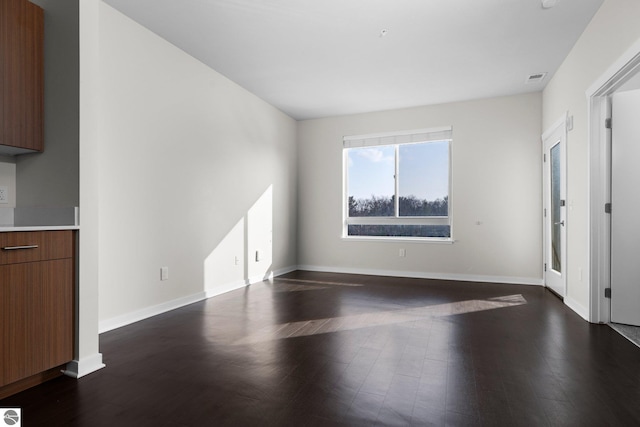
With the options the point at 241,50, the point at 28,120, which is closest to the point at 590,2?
the point at 241,50

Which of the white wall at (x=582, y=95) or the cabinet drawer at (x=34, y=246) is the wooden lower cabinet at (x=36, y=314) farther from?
the white wall at (x=582, y=95)

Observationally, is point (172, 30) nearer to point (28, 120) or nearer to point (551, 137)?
point (28, 120)

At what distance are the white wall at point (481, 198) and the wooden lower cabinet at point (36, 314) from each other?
4.48 metres

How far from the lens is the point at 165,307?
11.8 ft

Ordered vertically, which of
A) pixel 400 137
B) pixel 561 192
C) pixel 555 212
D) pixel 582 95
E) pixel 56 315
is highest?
pixel 400 137

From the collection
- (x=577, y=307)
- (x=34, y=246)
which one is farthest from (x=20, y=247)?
(x=577, y=307)

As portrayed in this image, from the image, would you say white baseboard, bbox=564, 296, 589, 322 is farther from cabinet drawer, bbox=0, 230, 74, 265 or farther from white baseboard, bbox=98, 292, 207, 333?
cabinet drawer, bbox=0, 230, 74, 265

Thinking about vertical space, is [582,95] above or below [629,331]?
above

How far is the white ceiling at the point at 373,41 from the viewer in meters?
3.01

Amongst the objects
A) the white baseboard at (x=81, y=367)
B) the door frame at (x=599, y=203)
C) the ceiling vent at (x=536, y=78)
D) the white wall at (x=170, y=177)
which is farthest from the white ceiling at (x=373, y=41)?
the white baseboard at (x=81, y=367)

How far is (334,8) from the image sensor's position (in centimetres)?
299

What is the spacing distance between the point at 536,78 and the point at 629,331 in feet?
10.3

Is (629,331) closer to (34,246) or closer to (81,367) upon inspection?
(81,367)

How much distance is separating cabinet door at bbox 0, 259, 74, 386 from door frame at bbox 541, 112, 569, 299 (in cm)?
468
